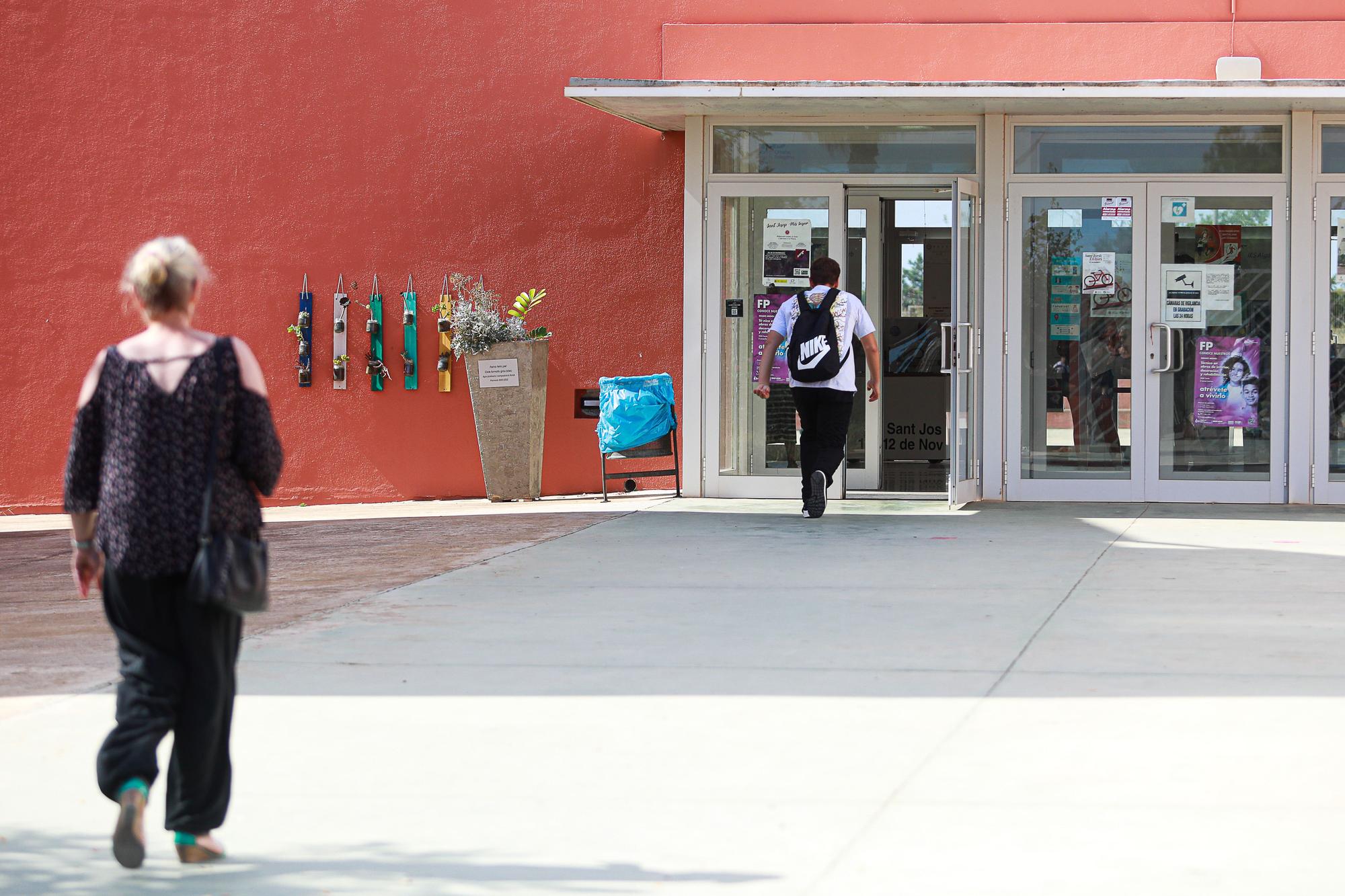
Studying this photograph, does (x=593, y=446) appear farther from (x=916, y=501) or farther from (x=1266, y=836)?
(x=1266, y=836)

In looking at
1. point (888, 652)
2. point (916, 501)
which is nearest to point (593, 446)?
point (916, 501)

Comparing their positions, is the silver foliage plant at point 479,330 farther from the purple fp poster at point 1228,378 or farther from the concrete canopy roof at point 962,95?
the purple fp poster at point 1228,378

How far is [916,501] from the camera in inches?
484

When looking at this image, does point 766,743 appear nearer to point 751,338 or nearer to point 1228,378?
point 751,338

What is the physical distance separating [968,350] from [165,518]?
29.7 feet

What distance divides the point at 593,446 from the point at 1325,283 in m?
5.84

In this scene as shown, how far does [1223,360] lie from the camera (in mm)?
12195

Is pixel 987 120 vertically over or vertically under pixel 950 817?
over

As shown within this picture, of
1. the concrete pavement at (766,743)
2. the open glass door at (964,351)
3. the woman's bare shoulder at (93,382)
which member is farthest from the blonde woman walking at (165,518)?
the open glass door at (964,351)

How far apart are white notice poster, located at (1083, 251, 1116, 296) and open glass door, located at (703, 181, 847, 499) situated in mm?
1856

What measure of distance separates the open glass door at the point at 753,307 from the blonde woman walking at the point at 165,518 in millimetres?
8654

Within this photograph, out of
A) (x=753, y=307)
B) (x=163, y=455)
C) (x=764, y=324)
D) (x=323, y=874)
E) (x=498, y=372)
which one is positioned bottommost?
(x=323, y=874)

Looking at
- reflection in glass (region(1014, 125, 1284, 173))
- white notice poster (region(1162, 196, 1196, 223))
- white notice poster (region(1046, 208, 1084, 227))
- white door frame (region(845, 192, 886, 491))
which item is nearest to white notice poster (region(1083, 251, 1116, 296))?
white notice poster (region(1046, 208, 1084, 227))

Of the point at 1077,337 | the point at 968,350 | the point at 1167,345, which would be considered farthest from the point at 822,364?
the point at 1167,345
